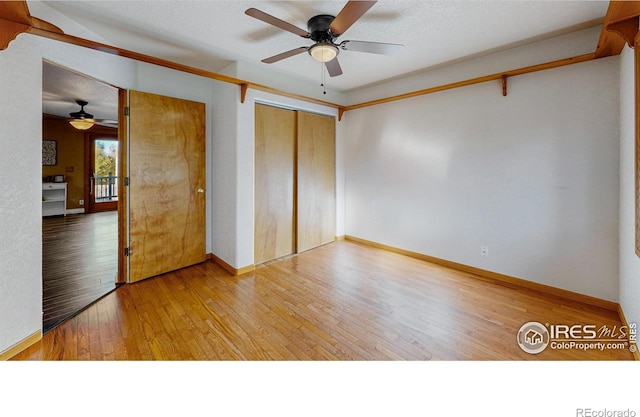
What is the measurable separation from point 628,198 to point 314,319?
276cm

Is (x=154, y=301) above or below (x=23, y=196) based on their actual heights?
below

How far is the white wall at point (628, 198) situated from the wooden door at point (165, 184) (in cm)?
434

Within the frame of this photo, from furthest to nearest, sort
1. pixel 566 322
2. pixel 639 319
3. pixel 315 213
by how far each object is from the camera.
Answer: pixel 315 213 → pixel 566 322 → pixel 639 319

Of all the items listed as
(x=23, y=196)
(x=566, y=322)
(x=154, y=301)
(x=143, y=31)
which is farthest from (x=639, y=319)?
(x=143, y=31)

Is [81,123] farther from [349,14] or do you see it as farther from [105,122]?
[349,14]

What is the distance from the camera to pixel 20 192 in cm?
181

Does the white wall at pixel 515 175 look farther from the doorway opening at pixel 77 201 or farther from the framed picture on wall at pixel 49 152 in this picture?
the framed picture on wall at pixel 49 152

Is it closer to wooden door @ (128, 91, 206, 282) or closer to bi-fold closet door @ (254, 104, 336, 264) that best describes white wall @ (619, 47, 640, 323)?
bi-fold closet door @ (254, 104, 336, 264)

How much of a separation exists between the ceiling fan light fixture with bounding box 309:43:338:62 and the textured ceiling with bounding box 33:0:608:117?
29 centimetres

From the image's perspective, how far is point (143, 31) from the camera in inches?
98.0

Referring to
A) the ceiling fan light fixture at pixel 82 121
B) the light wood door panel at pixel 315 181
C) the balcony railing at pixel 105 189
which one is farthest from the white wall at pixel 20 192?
the balcony railing at pixel 105 189
